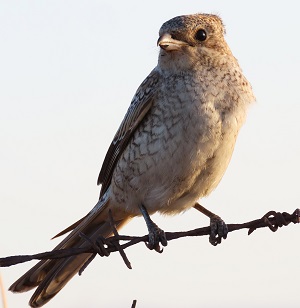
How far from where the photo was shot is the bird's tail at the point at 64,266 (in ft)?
20.9

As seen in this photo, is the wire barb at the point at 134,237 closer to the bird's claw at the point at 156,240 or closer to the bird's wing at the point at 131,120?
the bird's claw at the point at 156,240

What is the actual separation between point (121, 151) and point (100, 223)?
2.31ft

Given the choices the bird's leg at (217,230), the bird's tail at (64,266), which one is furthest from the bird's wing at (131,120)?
the bird's leg at (217,230)

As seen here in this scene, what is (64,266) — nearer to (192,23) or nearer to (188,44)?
(188,44)

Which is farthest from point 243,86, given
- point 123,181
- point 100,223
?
point 100,223

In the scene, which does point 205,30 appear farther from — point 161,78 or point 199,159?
point 199,159

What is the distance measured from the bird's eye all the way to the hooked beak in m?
0.19

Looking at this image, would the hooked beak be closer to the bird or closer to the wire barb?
the bird

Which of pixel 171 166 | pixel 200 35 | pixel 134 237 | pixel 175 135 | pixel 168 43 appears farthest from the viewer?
pixel 200 35

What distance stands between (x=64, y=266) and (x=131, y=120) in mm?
1251

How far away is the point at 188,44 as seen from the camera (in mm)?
6535

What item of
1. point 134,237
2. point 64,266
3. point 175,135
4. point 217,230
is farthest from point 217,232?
point 134,237

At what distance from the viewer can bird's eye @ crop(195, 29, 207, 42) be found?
6.63 metres

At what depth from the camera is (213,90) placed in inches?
246
